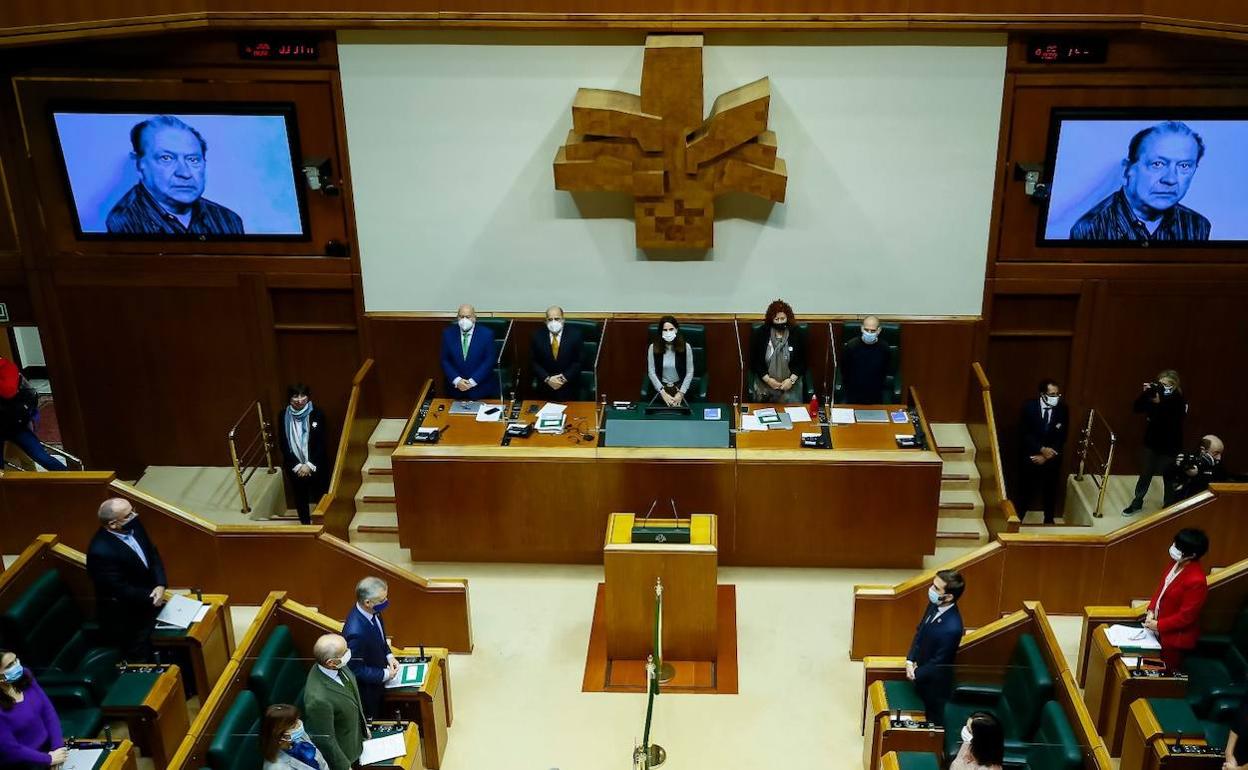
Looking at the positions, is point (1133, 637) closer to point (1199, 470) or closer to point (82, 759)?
point (1199, 470)

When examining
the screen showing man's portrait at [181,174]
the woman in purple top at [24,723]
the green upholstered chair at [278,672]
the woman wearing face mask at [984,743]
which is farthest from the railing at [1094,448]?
the woman in purple top at [24,723]

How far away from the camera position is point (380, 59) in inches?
334

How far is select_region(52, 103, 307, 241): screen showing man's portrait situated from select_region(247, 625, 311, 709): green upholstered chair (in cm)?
371

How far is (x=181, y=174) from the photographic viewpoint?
29.0ft

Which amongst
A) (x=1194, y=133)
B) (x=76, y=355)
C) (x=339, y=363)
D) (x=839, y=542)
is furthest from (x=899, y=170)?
(x=76, y=355)

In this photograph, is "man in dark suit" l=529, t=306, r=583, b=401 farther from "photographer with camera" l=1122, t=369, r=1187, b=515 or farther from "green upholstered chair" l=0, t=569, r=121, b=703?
"photographer with camera" l=1122, t=369, r=1187, b=515

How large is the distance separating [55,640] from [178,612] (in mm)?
684

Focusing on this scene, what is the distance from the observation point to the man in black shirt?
332 inches

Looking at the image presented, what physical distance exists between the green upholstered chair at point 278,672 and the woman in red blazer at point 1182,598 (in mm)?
4625

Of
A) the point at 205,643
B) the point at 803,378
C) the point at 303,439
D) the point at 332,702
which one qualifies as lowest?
the point at 205,643

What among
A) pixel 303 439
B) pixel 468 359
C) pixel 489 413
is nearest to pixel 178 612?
pixel 303 439

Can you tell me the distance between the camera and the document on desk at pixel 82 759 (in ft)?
18.2

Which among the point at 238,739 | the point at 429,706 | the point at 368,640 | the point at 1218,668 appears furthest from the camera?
the point at 1218,668

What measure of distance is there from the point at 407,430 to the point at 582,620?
1.86 m
